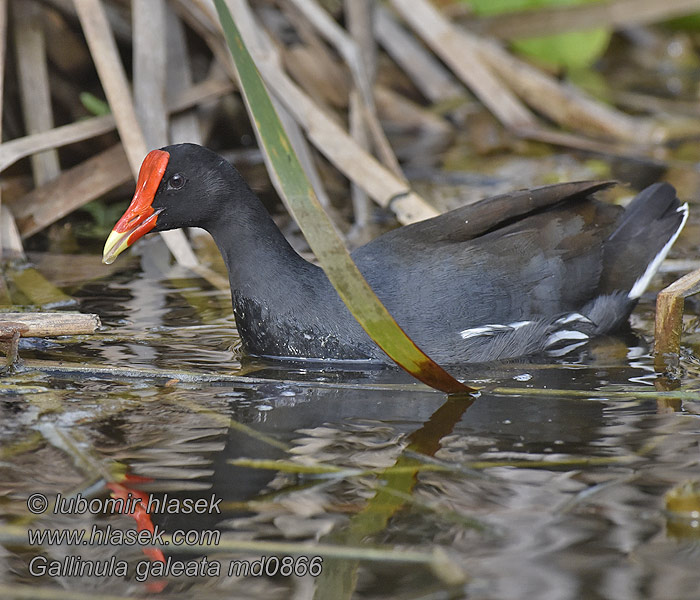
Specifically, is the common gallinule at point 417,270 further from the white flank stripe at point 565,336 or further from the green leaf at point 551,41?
the green leaf at point 551,41

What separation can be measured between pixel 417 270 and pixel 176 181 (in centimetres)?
76

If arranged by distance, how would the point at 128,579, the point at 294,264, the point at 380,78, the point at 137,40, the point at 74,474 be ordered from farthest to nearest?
the point at 380,78, the point at 137,40, the point at 294,264, the point at 74,474, the point at 128,579

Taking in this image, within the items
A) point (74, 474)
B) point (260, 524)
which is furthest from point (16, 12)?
point (260, 524)

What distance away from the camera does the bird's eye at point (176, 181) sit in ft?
10.2

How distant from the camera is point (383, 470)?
237cm

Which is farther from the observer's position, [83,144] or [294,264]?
[83,144]

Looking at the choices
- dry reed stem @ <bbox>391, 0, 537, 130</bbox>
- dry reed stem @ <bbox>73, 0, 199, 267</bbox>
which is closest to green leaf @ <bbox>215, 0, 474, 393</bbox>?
dry reed stem @ <bbox>73, 0, 199, 267</bbox>

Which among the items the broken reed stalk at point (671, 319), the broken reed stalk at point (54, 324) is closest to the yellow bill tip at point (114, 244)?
the broken reed stalk at point (54, 324)

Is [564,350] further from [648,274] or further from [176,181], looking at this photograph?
[176,181]

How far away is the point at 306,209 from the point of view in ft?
7.84

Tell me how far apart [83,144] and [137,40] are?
66 cm

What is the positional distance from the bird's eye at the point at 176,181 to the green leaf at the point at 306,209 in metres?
0.78

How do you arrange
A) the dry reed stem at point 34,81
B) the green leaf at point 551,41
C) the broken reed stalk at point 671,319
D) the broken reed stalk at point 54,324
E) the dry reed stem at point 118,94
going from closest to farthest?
the broken reed stalk at point 54,324 → the broken reed stalk at point 671,319 → the dry reed stem at point 118,94 → the dry reed stem at point 34,81 → the green leaf at point 551,41

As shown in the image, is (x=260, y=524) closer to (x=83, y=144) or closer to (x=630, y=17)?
(x=83, y=144)
